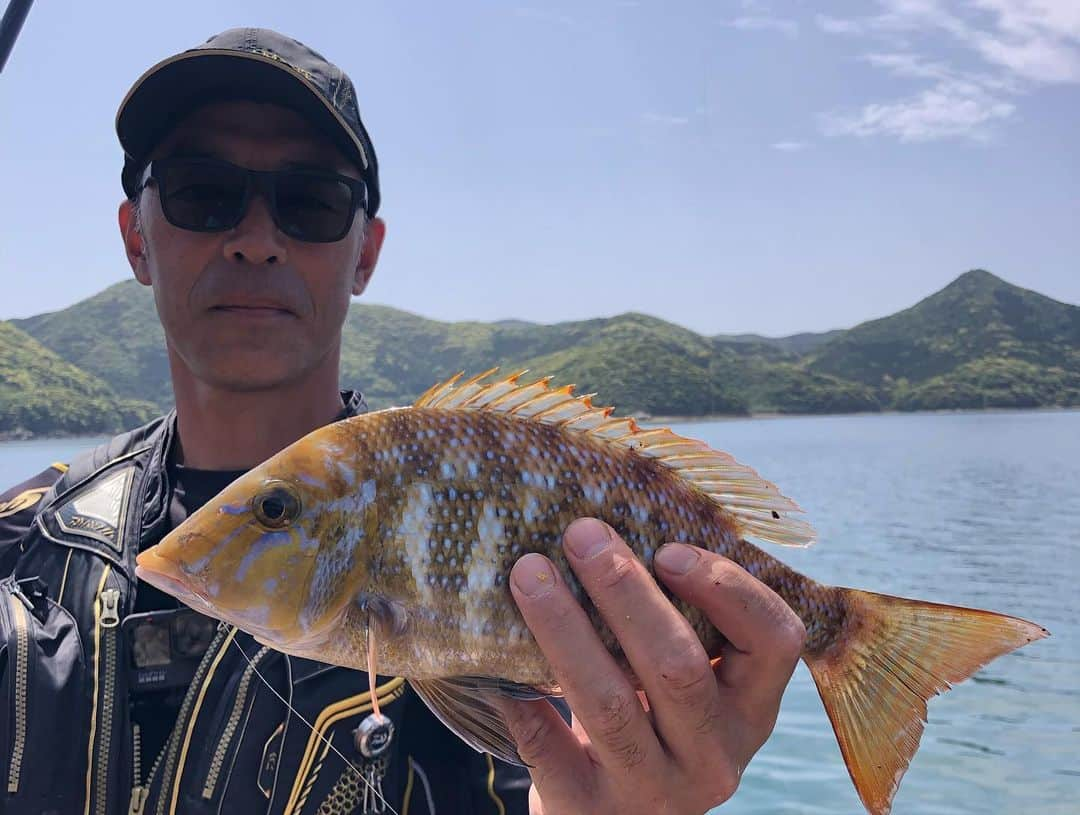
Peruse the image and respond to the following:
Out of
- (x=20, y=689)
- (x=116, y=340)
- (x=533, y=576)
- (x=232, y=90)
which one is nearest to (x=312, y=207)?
(x=232, y=90)

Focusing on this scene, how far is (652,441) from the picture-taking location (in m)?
2.30

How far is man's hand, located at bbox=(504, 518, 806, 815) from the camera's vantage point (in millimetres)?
1938

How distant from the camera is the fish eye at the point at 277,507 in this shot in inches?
75.7

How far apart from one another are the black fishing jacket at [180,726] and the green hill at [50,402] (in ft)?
298

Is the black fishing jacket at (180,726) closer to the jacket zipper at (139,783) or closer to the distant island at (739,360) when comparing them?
the jacket zipper at (139,783)

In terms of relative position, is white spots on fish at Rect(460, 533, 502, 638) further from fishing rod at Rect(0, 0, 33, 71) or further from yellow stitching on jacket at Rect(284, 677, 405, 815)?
fishing rod at Rect(0, 0, 33, 71)

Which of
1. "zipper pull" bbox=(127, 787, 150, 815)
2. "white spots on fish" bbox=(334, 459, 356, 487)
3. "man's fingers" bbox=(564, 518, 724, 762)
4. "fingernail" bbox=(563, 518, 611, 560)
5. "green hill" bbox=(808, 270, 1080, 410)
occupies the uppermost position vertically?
"green hill" bbox=(808, 270, 1080, 410)

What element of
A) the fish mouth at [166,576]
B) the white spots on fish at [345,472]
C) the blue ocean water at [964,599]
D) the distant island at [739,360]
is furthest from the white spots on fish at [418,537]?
the distant island at [739,360]

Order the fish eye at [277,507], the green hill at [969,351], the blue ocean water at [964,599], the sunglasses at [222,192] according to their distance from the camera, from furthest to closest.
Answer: the green hill at [969,351] → the blue ocean water at [964,599] → the sunglasses at [222,192] → the fish eye at [277,507]

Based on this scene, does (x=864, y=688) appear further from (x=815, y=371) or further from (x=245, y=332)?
(x=815, y=371)

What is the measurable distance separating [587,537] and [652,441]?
0.47m

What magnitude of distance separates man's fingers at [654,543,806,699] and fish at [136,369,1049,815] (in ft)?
0.24

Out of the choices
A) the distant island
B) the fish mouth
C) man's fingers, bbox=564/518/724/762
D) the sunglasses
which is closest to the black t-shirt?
the fish mouth

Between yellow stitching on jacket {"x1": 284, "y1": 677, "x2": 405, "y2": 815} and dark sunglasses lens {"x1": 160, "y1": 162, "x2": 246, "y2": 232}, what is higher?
dark sunglasses lens {"x1": 160, "y1": 162, "x2": 246, "y2": 232}
